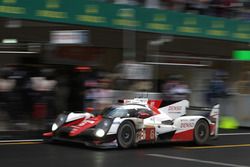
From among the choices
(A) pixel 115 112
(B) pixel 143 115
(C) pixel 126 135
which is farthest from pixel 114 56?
(C) pixel 126 135

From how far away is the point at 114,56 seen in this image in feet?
66.3

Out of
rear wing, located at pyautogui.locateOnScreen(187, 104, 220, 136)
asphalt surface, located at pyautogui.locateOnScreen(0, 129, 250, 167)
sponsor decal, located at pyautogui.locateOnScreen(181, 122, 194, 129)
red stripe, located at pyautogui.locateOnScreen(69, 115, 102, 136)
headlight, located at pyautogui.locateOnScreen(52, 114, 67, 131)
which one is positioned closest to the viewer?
asphalt surface, located at pyautogui.locateOnScreen(0, 129, 250, 167)

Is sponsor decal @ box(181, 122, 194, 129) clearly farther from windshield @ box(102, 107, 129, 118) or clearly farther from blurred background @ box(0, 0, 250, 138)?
windshield @ box(102, 107, 129, 118)

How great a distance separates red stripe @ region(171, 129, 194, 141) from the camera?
1246 cm

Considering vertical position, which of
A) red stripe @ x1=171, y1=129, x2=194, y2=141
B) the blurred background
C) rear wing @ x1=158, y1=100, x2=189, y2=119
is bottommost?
red stripe @ x1=171, y1=129, x2=194, y2=141

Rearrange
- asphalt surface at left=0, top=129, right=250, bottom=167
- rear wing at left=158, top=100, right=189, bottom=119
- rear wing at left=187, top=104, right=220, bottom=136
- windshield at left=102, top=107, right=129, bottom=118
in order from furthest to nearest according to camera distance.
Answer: rear wing at left=187, top=104, right=220, bottom=136 < rear wing at left=158, top=100, right=189, bottom=119 < windshield at left=102, top=107, right=129, bottom=118 < asphalt surface at left=0, top=129, right=250, bottom=167

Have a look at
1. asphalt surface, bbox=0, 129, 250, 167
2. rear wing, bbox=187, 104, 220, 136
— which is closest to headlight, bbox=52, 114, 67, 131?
asphalt surface, bbox=0, 129, 250, 167

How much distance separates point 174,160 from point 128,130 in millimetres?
1593

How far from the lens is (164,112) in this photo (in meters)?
12.8

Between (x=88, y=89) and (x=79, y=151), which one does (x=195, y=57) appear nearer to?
(x=88, y=89)

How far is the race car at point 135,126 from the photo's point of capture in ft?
36.8

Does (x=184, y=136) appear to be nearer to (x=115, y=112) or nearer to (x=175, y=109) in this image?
(x=175, y=109)

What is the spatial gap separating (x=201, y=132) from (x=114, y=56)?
7.80 m

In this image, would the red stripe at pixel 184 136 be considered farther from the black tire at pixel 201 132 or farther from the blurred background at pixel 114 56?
the blurred background at pixel 114 56
